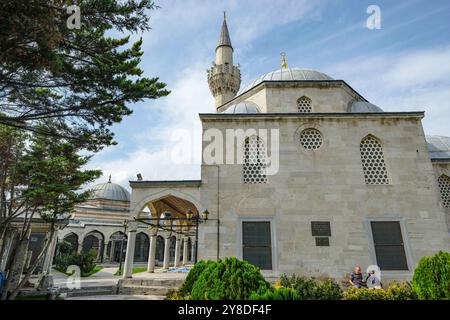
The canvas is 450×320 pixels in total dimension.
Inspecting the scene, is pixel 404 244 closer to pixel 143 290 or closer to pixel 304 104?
pixel 304 104

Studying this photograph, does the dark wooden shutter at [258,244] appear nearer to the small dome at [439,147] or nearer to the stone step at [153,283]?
the stone step at [153,283]

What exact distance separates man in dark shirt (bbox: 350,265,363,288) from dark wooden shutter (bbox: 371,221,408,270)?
1.45 m

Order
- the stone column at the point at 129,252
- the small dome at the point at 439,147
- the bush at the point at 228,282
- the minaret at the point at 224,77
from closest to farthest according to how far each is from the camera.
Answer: the bush at the point at 228,282 < the stone column at the point at 129,252 < the small dome at the point at 439,147 < the minaret at the point at 224,77

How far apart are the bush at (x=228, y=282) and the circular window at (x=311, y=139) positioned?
24.6ft

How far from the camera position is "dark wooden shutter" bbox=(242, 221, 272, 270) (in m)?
9.73

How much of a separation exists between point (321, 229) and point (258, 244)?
2414 mm

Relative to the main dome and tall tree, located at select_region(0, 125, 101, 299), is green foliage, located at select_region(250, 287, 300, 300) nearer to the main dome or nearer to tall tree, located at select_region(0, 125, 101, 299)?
tall tree, located at select_region(0, 125, 101, 299)

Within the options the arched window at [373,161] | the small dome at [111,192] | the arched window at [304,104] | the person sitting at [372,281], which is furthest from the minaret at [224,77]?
the small dome at [111,192]

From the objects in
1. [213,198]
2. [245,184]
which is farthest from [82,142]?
[245,184]

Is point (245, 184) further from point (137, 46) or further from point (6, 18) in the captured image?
point (6, 18)

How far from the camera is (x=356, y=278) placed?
8625mm

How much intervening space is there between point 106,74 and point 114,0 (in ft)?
5.81

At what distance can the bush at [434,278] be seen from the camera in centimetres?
561
